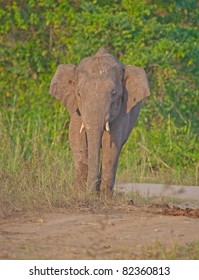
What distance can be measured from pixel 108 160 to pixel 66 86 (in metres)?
0.96

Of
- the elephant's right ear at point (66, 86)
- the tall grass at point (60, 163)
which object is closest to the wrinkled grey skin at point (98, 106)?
the elephant's right ear at point (66, 86)

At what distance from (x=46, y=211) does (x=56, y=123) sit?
7.14 meters

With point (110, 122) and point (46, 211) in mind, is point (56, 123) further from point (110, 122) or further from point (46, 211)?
point (46, 211)

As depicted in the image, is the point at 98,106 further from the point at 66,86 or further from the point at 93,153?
the point at 66,86

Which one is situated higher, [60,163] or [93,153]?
[93,153]

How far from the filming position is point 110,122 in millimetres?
11281

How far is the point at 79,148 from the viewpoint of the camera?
11.5 m

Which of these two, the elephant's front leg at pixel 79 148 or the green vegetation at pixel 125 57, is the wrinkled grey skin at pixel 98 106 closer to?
the elephant's front leg at pixel 79 148

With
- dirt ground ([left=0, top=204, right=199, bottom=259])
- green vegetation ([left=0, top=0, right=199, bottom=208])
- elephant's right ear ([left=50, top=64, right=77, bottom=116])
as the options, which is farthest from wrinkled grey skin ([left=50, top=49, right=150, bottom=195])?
green vegetation ([left=0, top=0, right=199, bottom=208])

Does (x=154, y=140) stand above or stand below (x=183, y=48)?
below

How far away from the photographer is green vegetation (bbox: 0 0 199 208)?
54.6ft

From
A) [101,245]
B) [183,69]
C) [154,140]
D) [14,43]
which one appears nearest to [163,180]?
[154,140]

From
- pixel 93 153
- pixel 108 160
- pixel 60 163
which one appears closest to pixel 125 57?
pixel 108 160
